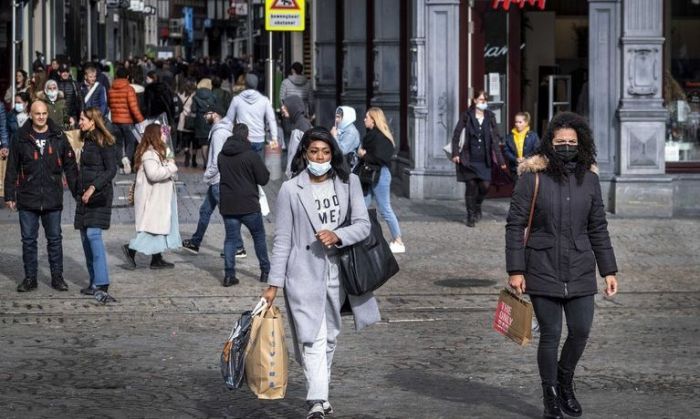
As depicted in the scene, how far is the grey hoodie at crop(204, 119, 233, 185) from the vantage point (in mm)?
15131

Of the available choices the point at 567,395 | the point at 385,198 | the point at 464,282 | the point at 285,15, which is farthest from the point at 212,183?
the point at 567,395

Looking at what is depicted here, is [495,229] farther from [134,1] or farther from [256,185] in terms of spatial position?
[134,1]

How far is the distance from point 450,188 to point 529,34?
2475 mm

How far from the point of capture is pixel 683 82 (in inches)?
787

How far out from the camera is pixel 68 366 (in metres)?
10.4

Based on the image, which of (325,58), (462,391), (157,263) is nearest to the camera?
(462,391)

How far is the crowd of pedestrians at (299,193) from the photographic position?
27.4 feet

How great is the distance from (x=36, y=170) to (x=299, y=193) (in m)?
5.57

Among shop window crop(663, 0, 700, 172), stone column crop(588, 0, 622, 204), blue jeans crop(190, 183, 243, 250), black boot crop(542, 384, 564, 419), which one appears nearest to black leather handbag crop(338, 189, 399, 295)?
black boot crop(542, 384, 564, 419)

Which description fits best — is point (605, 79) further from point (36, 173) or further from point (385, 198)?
point (36, 173)

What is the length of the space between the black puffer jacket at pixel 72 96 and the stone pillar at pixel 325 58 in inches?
254

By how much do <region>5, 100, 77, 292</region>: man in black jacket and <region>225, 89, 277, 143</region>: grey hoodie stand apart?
5559 millimetres

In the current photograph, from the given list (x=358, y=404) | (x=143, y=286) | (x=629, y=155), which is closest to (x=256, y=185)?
(x=143, y=286)

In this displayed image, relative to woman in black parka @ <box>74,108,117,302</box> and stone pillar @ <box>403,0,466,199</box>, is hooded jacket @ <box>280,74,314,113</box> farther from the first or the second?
woman in black parka @ <box>74,108,117,302</box>
